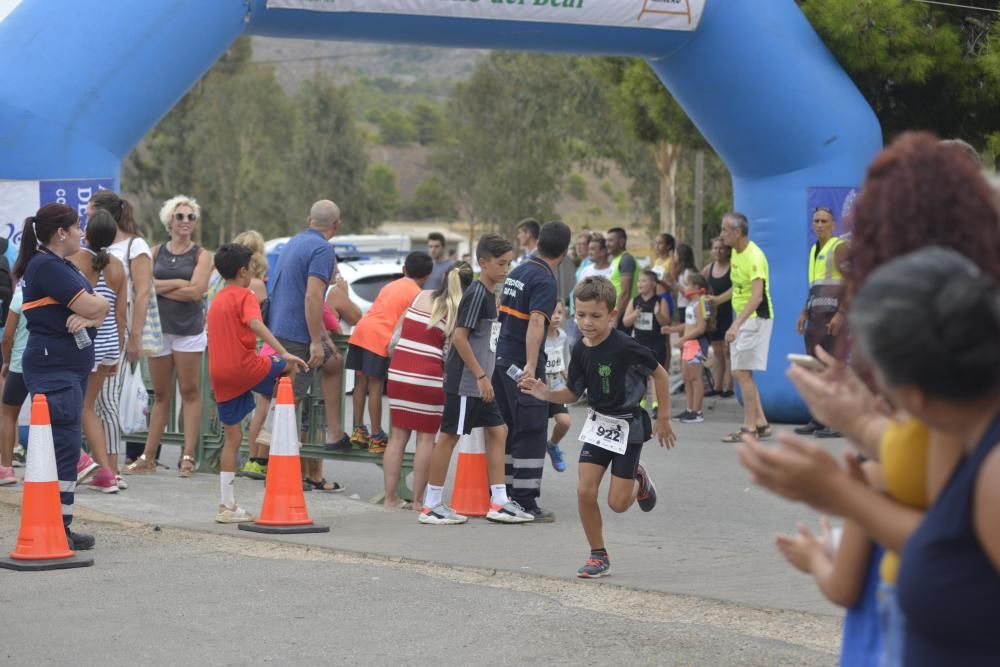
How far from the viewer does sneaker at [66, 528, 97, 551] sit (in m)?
7.34

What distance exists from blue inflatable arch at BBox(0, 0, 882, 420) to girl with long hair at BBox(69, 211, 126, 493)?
6.83ft

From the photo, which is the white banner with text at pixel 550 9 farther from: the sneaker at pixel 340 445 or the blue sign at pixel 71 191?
the sneaker at pixel 340 445

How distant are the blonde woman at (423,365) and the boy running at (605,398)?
1977mm

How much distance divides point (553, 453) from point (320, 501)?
5.94 ft

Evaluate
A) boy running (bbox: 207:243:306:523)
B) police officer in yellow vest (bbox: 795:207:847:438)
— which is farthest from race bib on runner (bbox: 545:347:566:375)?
boy running (bbox: 207:243:306:523)

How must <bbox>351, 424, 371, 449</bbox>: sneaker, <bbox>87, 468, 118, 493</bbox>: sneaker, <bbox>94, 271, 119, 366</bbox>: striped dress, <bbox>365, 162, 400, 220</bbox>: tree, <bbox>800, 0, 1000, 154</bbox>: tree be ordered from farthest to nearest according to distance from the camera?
<bbox>365, 162, 400, 220</bbox>: tree → <bbox>800, 0, 1000, 154</bbox>: tree → <bbox>351, 424, 371, 449</bbox>: sneaker → <bbox>87, 468, 118, 493</bbox>: sneaker → <bbox>94, 271, 119, 366</bbox>: striped dress

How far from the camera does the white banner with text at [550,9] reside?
11.3 metres

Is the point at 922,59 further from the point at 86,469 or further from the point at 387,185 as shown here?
the point at 387,185

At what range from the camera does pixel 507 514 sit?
27.9ft

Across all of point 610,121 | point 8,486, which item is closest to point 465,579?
point 8,486

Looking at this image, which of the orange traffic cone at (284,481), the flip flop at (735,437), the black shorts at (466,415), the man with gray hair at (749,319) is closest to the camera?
the orange traffic cone at (284,481)

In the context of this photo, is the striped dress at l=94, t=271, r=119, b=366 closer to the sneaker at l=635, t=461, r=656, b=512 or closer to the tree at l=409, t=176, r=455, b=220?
the sneaker at l=635, t=461, r=656, b=512

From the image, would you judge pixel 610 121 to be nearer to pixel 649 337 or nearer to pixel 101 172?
pixel 649 337

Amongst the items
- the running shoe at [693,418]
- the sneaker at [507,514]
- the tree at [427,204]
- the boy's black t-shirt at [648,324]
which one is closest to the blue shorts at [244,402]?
the sneaker at [507,514]
